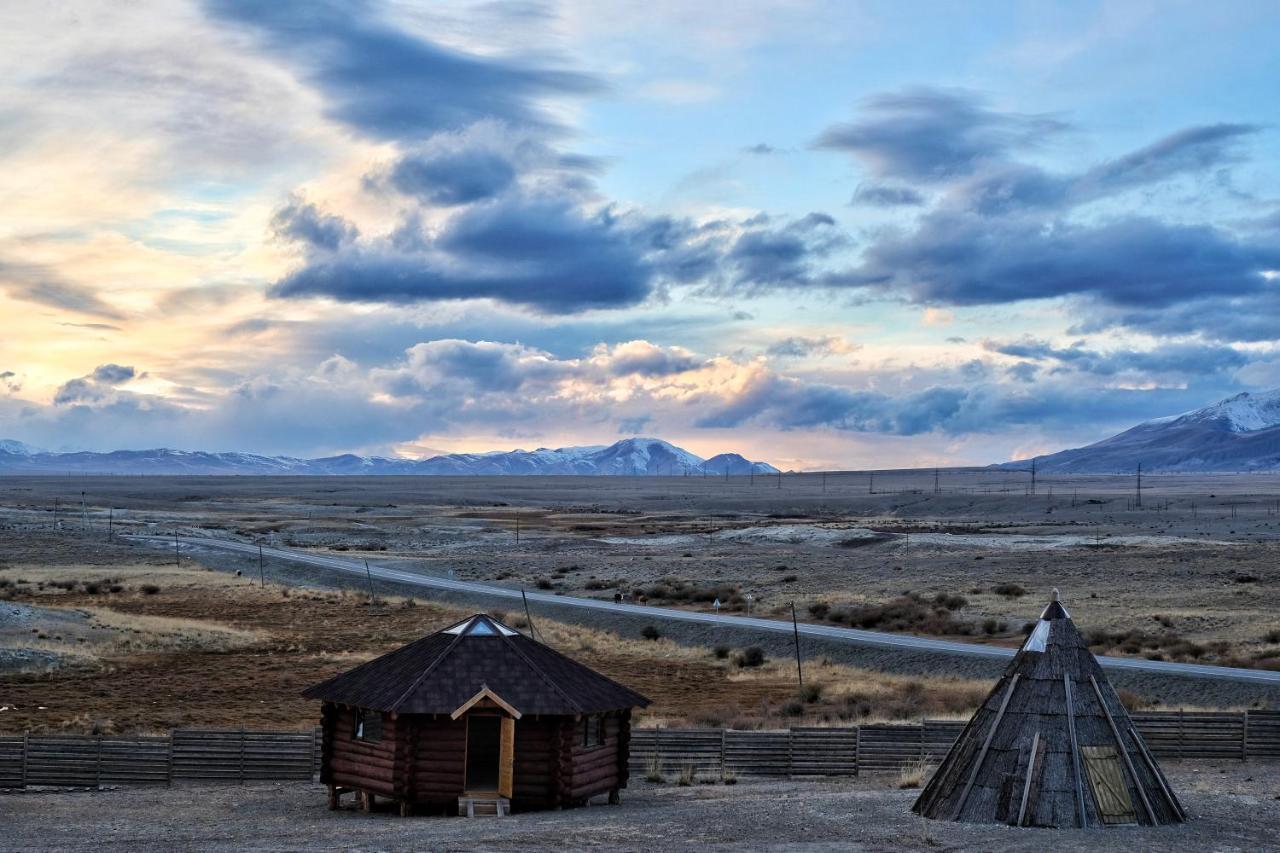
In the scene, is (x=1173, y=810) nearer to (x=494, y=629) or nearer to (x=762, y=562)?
(x=494, y=629)

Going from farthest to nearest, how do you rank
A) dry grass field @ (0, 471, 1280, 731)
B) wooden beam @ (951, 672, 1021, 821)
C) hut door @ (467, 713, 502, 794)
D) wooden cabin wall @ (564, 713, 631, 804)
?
1. dry grass field @ (0, 471, 1280, 731)
2. hut door @ (467, 713, 502, 794)
3. wooden cabin wall @ (564, 713, 631, 804)
4. wooden beam @ (951, 672, 1021, 821)

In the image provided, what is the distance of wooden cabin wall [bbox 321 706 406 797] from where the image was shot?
28.6 metres

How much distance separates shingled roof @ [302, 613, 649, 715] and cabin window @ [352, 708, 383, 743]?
61 cm

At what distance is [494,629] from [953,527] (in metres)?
119

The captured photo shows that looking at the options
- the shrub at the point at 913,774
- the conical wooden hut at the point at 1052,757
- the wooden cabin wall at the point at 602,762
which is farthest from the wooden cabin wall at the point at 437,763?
the shrub at the point at 913,774

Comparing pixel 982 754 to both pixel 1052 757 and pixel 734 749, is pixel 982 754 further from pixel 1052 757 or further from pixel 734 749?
pixel 734 749

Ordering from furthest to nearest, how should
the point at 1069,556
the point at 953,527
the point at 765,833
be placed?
the point at 953,527, the point at 1069,556, the point at 765,833

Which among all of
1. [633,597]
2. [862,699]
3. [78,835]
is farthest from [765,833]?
[633,597]

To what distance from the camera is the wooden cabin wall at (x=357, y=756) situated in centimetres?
2859

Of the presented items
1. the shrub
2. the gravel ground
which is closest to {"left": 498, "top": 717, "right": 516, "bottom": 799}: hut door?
the gravel ground

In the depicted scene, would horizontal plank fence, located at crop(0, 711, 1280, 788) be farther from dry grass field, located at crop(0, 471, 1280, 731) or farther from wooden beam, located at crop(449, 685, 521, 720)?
wooden beam, located at crop(449, 685, 521, 720)

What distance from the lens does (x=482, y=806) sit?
2859 cm

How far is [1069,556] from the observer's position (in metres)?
87.7

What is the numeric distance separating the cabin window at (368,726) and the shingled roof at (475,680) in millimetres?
609
